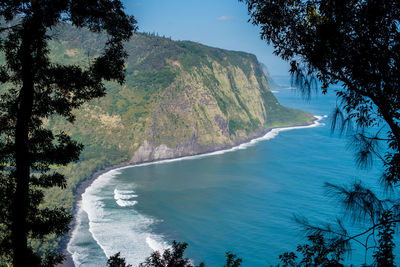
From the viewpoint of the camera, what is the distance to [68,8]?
26.2 feet

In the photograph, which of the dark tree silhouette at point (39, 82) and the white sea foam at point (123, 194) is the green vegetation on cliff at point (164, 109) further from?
the dark tree silhouette at point (39, 82)

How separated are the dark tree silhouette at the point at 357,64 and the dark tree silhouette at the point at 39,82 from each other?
397 centimetres

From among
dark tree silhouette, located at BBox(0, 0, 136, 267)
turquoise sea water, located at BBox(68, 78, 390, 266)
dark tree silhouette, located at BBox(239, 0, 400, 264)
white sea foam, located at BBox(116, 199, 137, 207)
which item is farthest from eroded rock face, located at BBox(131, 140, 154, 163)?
dark tree silhouette, located at BBox(239, 0, 400, 264)

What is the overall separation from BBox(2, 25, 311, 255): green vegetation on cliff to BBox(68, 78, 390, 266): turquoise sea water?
A: 480 inches

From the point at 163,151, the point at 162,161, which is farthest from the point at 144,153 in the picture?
the point at 162,161

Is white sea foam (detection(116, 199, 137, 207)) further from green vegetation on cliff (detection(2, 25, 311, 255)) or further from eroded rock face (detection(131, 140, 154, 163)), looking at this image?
eroded rock face (detection(131, 140, 154, 163))

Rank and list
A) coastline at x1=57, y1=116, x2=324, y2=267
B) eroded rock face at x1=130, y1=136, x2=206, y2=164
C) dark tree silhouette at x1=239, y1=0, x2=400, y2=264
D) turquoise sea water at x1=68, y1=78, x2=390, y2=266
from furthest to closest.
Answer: eroded rock face at x1=130, y1=136, x2=206, y2=164 < coastline at x1=57, y1=116, x2=324, y2=267 < turquoise sea water at x1=68, y1=78, x2=390, y2=266 < dark tree silhouette at x1=239, y1=0, x2=400, y2=264

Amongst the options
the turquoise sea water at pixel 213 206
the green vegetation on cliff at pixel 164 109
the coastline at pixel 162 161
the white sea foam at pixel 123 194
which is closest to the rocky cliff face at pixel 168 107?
the green vegetation on cliff at pixel 164 109

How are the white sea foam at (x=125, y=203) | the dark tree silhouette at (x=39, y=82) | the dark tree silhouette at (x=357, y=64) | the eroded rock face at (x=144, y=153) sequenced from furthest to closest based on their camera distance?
the eroded rock face at (x=144, y=153), the white sea foam at (x=125, y=203), the dark tree silhouette at (x=39, y=82), the dark tree silhouette at (x=357, y=64)

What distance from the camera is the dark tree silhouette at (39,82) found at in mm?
7168

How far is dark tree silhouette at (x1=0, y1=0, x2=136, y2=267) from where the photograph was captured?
7168mm

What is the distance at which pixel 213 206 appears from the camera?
68.1 meters

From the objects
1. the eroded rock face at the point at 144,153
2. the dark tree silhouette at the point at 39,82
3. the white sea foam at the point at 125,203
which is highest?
the dark tree silhouette at the point at 39,82

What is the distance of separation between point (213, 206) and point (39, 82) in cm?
6211
